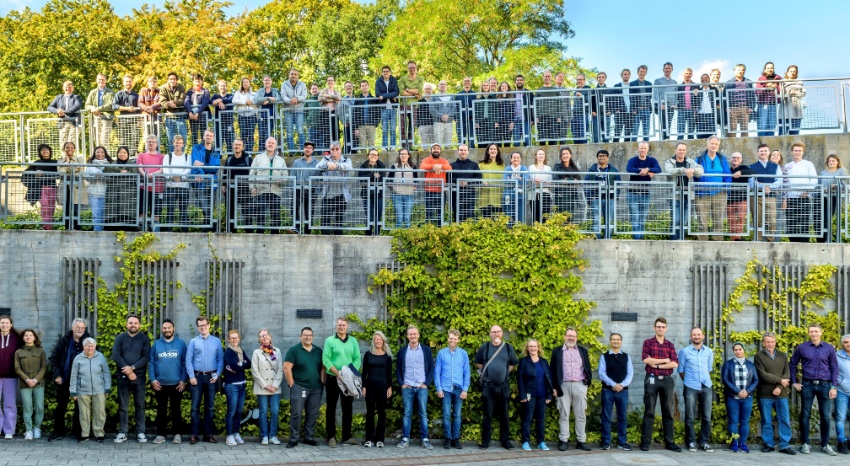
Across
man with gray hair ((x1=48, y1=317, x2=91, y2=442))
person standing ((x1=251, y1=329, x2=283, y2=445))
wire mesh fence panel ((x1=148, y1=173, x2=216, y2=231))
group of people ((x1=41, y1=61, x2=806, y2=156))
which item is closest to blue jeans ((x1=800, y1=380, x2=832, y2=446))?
group of people ((x1=41, y1=61, x2=806, y2=156))

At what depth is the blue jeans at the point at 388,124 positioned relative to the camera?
18.6 metres

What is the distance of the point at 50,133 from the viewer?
19.6 m

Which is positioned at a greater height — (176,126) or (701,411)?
(176,126)

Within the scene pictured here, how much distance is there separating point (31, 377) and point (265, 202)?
4.13m

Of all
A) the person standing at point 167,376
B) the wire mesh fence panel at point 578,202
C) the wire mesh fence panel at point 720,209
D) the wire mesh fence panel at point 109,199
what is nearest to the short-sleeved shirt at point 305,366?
the person standing at point 167,376

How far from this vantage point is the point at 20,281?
572 inches

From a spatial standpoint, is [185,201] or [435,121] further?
[435,121]

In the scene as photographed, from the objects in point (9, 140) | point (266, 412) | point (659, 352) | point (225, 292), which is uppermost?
point (9, 140)

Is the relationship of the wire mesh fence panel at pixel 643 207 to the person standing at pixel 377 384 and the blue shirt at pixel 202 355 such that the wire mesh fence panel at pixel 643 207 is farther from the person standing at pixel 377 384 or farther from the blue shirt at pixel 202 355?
the blue shirt at pixel 202 355

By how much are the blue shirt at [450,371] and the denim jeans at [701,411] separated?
3.22 metres

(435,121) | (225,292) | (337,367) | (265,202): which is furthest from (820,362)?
(225,292)

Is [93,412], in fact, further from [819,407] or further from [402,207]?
[819,407]

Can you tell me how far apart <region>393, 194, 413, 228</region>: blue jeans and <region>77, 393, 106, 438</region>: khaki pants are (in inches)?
198

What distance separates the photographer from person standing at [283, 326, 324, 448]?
45.9ft
